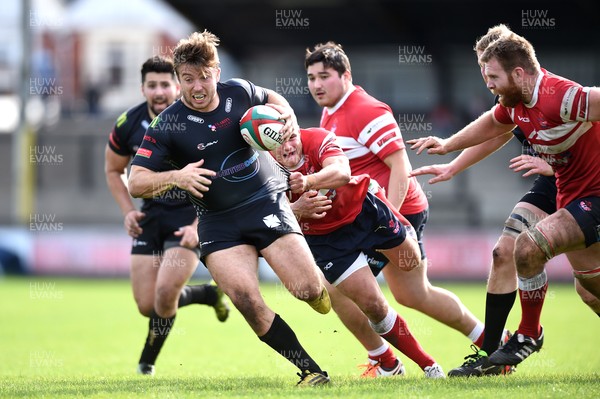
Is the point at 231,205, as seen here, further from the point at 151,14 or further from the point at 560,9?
the point at 151,14

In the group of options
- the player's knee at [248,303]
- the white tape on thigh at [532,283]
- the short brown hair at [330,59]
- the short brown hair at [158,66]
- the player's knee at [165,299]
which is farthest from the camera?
the short brown hair at [158,66]

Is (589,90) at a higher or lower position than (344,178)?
higher

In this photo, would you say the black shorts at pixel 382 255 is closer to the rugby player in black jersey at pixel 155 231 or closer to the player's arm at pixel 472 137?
the player's arm at pixel 472 137

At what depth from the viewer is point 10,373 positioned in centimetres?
773

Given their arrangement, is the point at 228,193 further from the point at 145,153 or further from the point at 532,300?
the point at 532,300

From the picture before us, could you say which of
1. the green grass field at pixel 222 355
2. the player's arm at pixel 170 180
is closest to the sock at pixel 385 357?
the green grass field at pixel 222 355

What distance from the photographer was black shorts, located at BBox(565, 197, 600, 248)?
6.07 m

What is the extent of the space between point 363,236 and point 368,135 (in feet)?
3.31

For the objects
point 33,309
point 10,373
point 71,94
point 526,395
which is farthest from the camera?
point 71,94

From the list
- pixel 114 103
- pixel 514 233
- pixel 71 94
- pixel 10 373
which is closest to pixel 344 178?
pixel 514 233

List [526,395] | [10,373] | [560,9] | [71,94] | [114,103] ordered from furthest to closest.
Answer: [71,94], [114,103], [560,9], [10,373], [526,395]

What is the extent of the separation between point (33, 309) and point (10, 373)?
7929 millimetres

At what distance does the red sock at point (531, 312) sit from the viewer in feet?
21.0

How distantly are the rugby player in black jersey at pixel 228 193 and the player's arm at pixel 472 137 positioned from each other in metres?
1.13
